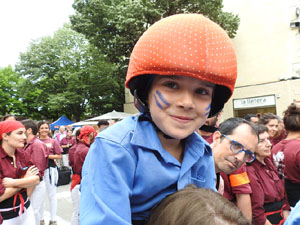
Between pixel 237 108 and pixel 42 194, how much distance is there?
1463cm

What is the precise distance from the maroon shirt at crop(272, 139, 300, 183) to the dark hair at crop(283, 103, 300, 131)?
0.68ft

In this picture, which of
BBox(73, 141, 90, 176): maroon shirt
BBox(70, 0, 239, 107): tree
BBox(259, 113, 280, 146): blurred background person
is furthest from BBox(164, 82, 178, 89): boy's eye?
BBox(70, 0, 239, 107): tree

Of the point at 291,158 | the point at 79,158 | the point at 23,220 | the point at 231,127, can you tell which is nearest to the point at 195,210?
the point at 231,127

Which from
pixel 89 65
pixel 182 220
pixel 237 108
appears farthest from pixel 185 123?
pixel 89 65

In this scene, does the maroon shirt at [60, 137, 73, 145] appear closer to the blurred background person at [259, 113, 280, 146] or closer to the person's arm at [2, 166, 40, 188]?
the person's arm at [2, 166, 40, 188]

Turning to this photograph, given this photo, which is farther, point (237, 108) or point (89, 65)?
point (89, 65)

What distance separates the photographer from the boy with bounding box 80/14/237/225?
0.93 m

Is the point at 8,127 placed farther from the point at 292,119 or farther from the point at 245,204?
the point at 292,119

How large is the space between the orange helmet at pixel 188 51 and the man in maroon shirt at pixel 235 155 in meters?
1.18

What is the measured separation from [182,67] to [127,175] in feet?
1.58

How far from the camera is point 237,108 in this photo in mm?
16797

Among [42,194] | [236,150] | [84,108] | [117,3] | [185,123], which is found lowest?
[84,108]

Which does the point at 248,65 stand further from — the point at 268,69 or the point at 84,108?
the point at 84,108

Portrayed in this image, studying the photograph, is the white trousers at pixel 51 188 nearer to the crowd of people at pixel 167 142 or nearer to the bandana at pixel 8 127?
the bandana at pixel 8 127
